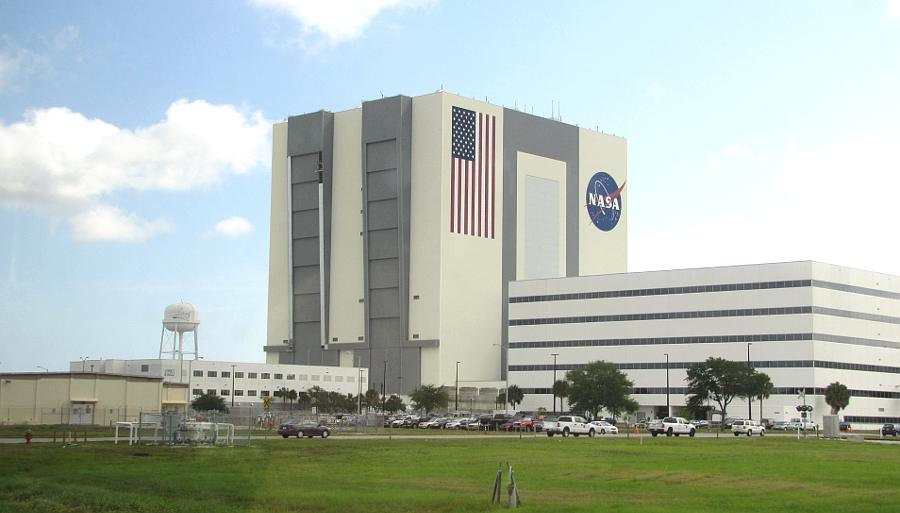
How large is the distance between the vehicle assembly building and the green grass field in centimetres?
11776

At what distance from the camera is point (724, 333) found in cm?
15400

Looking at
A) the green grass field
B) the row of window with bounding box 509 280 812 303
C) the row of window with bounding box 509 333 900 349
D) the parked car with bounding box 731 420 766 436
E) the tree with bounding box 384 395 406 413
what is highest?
the row of window with bounding box 509 280 812 303

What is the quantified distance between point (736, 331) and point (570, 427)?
6728 centimetres

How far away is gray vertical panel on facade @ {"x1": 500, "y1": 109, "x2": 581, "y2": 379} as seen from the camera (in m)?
184

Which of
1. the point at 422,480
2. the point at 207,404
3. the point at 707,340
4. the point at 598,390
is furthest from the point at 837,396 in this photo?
the point at 422,480

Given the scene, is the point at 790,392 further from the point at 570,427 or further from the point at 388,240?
the point at 388,240

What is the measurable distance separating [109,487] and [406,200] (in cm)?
14324

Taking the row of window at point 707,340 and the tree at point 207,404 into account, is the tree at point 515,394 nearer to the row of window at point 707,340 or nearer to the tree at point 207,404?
the row of window at point 707,340

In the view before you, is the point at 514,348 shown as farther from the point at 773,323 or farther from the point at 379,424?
the point at 379,424

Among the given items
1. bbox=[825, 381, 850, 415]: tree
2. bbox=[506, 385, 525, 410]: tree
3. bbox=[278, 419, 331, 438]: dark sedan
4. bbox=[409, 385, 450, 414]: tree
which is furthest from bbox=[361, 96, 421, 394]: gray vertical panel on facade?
bbox=[278, 419, 331, 438]: dark sedan

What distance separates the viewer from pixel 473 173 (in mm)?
178625

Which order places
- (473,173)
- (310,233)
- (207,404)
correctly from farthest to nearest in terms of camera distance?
(310,233)
(473,173)
(207,404)

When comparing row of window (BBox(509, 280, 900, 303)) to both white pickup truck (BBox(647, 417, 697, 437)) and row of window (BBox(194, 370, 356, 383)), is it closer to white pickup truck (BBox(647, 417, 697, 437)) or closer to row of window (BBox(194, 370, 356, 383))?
row of window (BBox(194, 370, 356, 383))

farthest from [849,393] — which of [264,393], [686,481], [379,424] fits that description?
[686,481]
